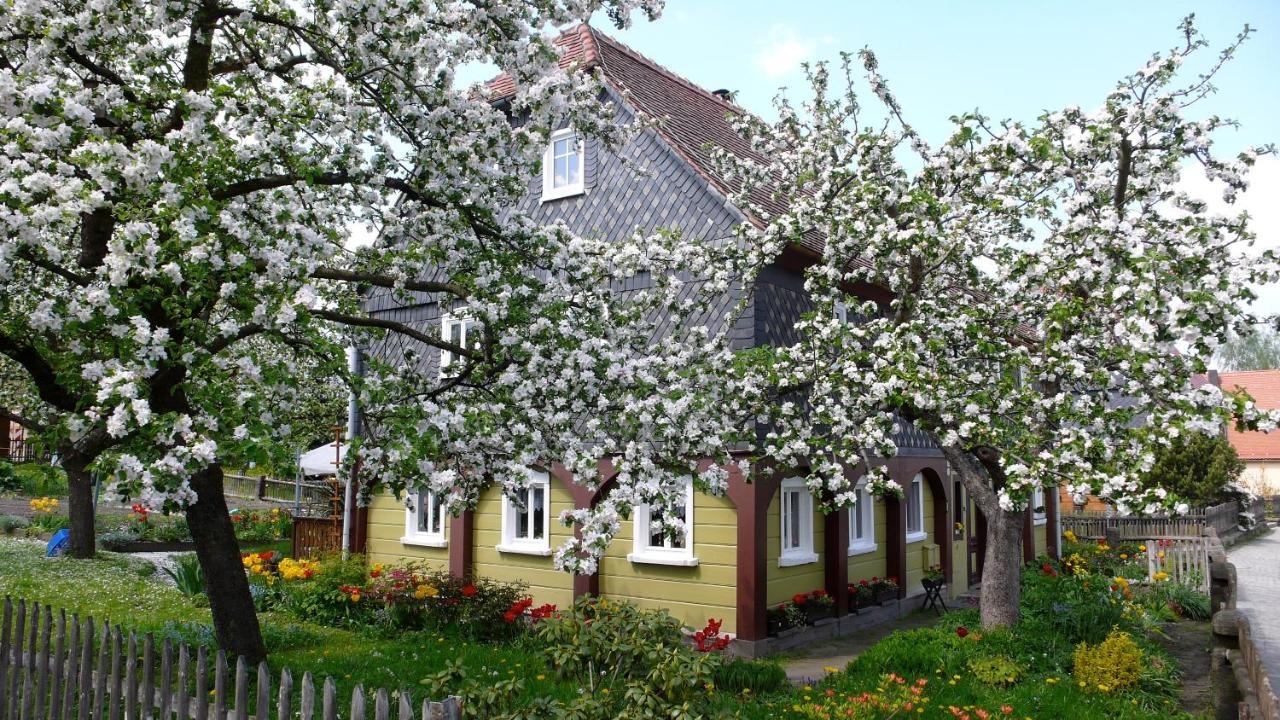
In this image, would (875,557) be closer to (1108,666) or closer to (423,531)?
(1108,666)

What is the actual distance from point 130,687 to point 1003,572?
370 inches

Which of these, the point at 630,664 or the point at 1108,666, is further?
the point at 1108,666

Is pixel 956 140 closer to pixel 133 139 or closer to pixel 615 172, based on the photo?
pixel 615 172

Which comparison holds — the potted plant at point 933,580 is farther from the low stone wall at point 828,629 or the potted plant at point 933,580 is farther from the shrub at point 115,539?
the shrub at point 115,539

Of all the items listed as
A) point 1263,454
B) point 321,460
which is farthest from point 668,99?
point 1263,454

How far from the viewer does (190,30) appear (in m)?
7.48

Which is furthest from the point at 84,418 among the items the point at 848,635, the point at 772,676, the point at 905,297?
the point at 848,635

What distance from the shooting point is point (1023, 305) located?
10.1 metres

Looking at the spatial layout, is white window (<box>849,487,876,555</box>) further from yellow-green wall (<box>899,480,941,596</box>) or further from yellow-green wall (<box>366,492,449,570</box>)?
yellow-green wall (<box>366,492,449,570</box>)

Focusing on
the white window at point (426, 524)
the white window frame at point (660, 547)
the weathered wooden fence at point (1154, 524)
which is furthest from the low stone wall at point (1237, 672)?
the weathered wooden fence at point (1154, 524)

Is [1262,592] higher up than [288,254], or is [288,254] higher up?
[288,254]

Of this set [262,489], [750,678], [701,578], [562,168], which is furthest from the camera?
[262,489]

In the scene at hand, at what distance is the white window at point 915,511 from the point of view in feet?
58.8

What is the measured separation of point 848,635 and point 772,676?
17.2 ft
